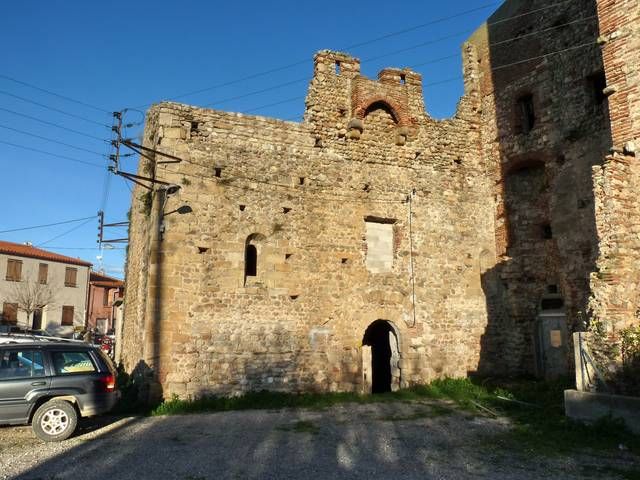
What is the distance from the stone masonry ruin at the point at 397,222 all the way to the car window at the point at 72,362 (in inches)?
88.6

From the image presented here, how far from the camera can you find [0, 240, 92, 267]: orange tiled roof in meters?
34.2

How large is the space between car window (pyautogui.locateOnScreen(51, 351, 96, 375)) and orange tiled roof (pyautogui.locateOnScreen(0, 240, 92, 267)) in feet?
98.7

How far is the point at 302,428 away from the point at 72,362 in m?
4.07

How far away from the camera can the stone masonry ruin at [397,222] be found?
36.4 feet

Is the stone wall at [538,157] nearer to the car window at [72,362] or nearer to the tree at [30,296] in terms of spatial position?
the car window at [72,362]

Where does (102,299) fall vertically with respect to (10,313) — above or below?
above

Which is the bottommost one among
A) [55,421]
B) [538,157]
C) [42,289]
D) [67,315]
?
[55,421]

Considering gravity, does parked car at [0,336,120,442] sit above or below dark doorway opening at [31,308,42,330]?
below

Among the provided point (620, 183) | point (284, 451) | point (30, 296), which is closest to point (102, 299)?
point (30, 296)

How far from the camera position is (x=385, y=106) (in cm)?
1458

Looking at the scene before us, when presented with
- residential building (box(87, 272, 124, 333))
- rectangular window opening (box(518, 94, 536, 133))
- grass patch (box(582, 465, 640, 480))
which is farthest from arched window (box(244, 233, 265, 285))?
residential building (box(87, 272, 124, 333))

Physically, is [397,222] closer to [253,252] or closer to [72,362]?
[253,252]

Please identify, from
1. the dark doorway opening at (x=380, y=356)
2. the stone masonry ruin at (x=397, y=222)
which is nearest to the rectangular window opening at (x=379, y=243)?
the stone masonry ruin at (x=397, y=222)

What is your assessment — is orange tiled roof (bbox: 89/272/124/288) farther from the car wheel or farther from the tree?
the car wheel
